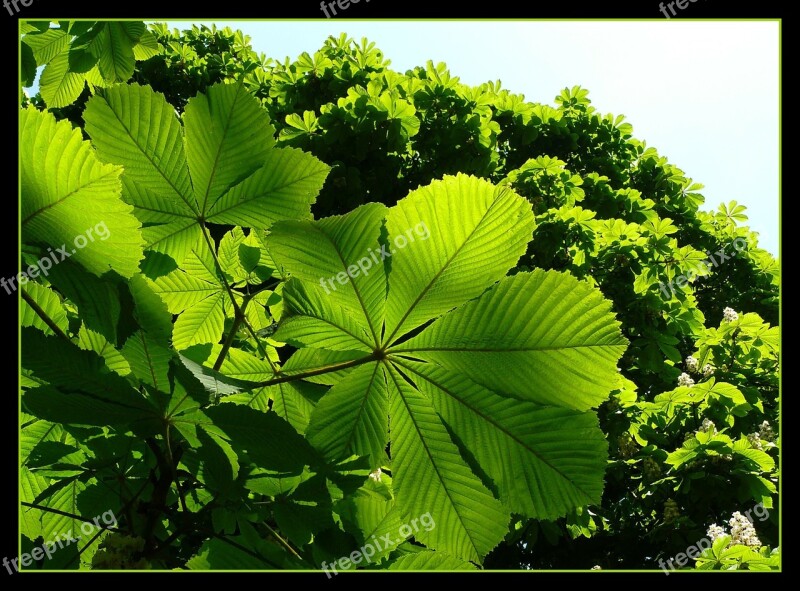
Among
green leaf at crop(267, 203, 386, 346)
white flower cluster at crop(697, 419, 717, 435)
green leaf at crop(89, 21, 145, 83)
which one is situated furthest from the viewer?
white flower cluster at crop(697, 419, 717, 435)

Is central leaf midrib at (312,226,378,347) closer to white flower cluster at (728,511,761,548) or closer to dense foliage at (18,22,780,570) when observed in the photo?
dense foliage at (18,22,780,570)

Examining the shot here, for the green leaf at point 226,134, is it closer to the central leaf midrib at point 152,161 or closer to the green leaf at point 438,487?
the central leaf midrib at point 152,161

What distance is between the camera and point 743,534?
3467 mm

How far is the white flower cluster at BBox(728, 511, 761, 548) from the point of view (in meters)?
3.45

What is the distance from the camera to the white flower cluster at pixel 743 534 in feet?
11.3

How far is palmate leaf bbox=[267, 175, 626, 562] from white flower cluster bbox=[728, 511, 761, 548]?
345 cm

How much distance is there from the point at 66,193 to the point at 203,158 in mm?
246

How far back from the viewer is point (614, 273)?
5.07 metres

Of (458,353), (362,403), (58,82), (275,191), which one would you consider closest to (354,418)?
(362,403)

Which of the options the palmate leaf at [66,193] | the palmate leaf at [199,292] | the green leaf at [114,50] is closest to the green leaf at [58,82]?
the green leaf at [114,50]

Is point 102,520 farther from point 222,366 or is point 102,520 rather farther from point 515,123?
point 515,123

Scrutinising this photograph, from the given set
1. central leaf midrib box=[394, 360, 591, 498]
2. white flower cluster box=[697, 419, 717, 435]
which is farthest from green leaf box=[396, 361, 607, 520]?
white flower cluster box=[697, 419, 717, 435]

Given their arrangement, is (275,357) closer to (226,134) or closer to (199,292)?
(199,292)
